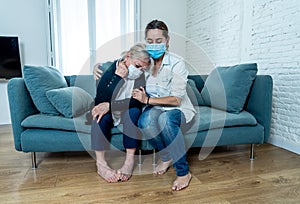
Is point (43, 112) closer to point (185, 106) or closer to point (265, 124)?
point (185, 106)

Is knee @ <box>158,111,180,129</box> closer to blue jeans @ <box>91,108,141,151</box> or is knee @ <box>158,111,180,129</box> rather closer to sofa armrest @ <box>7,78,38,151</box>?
blue jeans @ <box>91,108,141,151</box>

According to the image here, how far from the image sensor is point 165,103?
140cm

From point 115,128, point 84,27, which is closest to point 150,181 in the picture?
point 115,128

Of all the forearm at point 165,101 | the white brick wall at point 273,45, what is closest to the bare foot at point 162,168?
the forearm at point 165,101

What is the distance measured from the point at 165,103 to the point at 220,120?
456 mm

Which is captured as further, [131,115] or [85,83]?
[85,83]

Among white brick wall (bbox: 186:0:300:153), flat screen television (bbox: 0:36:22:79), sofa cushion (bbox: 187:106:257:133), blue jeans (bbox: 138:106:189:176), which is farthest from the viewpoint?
flat screen television (bbox: 0:36:22:79)

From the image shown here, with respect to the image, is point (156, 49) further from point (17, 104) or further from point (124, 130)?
point (17, 104)

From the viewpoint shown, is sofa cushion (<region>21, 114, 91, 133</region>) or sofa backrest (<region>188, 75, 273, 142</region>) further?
sofa backrest (<region>188, 75, 273, 142</region>)

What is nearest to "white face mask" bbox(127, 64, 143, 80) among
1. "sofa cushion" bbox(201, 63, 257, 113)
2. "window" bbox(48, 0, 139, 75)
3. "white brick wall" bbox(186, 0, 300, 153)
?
"sofa cushion" bbox(201, 63, 257, 113)

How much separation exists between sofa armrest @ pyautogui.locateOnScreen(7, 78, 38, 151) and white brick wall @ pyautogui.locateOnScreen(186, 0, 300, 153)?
6.73ft

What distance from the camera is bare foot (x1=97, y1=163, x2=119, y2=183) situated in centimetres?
138

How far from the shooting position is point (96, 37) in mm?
3400

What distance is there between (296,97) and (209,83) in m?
0.71
